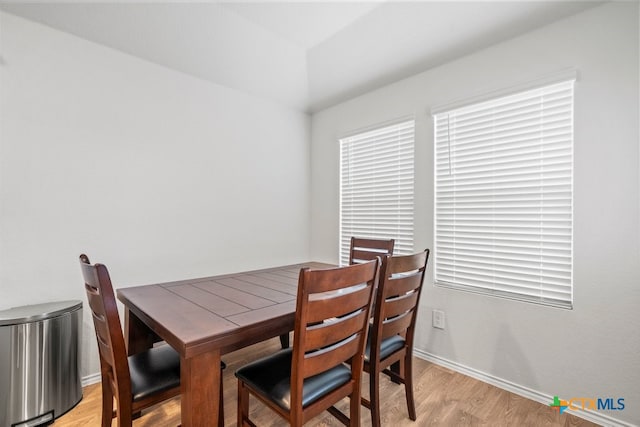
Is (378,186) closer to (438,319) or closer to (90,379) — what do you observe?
(438,319)

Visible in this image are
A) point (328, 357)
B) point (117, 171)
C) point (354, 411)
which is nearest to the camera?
point (328, 357)

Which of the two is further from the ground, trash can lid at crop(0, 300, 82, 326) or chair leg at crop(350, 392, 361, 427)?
trash can lid at crop(0, 300, 82, 326)

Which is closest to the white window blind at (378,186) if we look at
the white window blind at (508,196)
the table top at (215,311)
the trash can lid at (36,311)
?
the white window blind at (508,196)

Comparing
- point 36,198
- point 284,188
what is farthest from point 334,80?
point 36,198

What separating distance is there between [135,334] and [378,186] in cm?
225

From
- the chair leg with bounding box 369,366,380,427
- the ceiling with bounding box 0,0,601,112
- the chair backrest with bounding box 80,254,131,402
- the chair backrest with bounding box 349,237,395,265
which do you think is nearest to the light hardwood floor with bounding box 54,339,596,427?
the chair leg with bounding box 369,366,380,427

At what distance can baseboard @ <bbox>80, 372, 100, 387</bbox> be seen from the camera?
6.70ft

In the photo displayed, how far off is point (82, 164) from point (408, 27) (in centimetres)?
251

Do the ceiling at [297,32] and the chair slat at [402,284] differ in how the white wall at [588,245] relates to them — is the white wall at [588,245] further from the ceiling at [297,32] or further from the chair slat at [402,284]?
the chair slat at [402,284]

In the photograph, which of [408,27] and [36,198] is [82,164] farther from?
[408,27]

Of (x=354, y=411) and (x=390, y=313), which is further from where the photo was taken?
(x=390, y=313)

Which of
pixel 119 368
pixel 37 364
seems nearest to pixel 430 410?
pixel 119 368

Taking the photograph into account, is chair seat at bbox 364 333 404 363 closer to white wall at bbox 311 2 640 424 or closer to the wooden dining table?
the wooden dining table

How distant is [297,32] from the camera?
7.82 feet
